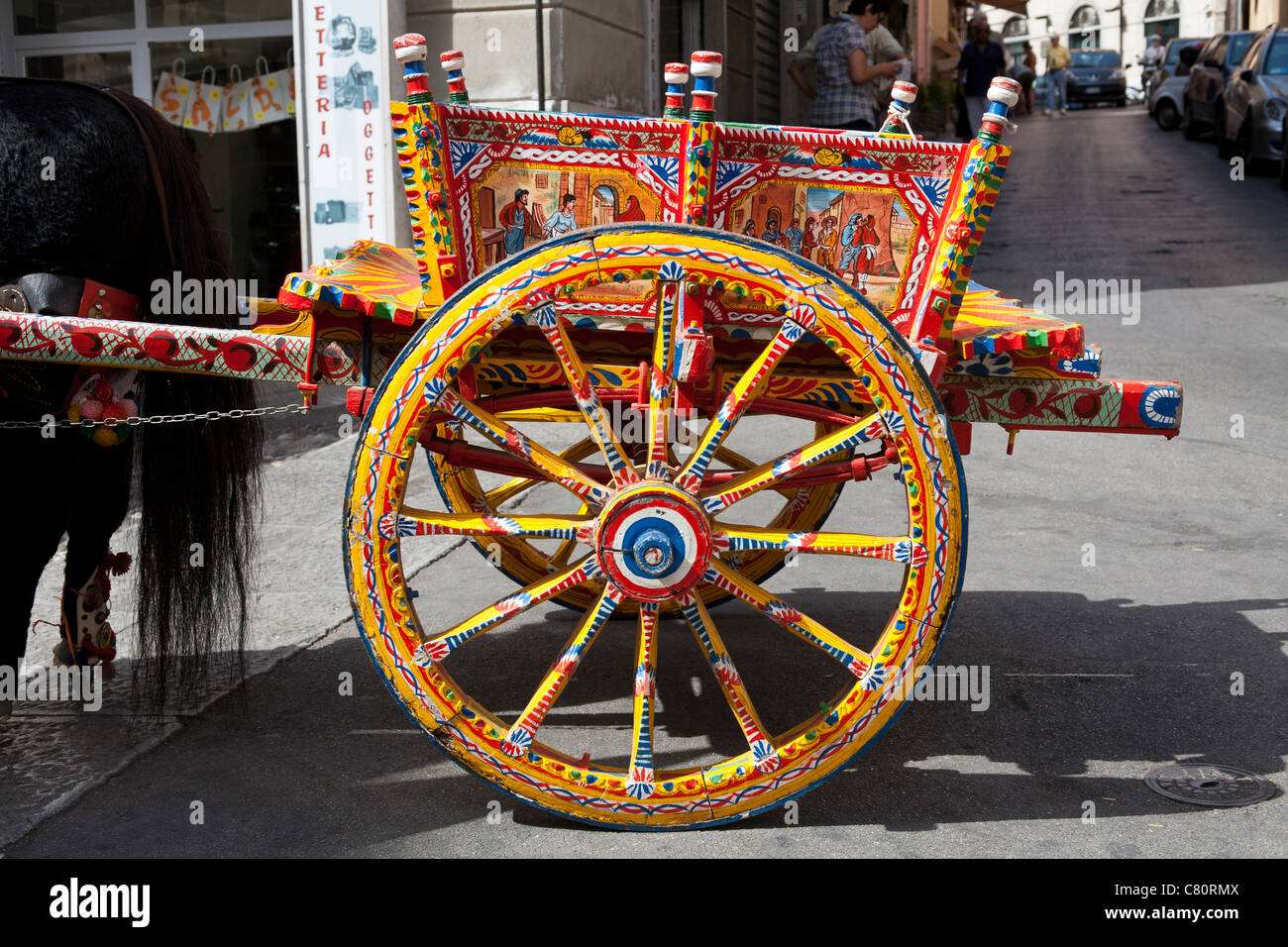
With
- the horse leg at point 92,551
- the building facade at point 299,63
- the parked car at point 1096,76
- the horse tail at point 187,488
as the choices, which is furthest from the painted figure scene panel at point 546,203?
the parked car at point 1096,76

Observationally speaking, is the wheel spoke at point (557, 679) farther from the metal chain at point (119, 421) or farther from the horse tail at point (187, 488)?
the horse tail at point (187, 488)

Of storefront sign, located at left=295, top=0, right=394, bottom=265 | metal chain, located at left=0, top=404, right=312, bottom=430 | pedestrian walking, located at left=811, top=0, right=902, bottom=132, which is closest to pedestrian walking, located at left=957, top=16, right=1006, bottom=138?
pedestrian walking, located at left=811, top=0, right=902, bottom=132

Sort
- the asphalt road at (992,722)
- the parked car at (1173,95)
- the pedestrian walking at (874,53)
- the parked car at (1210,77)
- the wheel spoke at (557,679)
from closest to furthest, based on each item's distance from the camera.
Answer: the wheel spoke at (557,679)
the asphalt road at (992,722)
the pedestrian walking at (874,53)
the parked car at (1210,77)
the parked car at (1173,95)

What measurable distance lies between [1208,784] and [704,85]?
1.95 metres

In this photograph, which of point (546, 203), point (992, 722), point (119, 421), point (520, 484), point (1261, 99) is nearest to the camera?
point (546, 203)

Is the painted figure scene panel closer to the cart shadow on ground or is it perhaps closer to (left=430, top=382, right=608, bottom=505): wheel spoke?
(left=430, top=382, right=608, bottom=505): wheel spoke

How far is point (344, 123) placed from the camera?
862 cm

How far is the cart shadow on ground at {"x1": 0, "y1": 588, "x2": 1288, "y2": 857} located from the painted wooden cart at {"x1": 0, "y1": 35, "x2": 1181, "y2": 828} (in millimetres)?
371

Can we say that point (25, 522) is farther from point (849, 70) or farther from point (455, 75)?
point (849, 70)

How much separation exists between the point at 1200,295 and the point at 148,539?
896 centimetres

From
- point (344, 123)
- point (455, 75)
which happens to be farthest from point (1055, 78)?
point (455, 75)

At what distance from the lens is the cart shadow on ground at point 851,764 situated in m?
2.93

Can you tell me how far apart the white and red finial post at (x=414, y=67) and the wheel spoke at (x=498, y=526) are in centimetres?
85

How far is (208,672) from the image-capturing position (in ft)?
12.5
